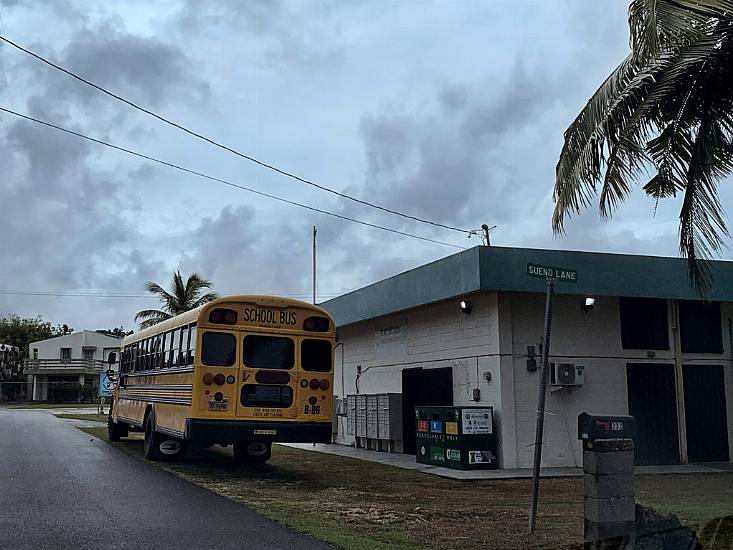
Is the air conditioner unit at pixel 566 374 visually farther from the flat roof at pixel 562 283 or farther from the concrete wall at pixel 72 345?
the concrete wall at pixel 72 345

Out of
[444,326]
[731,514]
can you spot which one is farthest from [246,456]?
[731,514]

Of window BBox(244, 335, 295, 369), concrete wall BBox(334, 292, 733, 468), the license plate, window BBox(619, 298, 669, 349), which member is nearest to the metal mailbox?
concrete wall BBox(334, 292, 733, 468)

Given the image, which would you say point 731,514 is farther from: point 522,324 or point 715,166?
point 522,324

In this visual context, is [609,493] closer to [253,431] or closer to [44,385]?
[253,431]

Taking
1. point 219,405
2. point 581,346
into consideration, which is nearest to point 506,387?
point 581,346

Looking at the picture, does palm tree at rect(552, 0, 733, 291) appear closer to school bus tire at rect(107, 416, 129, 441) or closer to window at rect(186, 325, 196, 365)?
Result: window at rect(186, 325, 196, 365)

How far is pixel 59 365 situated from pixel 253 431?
6541 cm

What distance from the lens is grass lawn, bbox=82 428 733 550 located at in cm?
898

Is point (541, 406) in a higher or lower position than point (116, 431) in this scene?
higher

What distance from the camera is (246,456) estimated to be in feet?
58.6

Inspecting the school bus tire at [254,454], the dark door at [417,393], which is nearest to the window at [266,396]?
the school bus tire at [254,454]

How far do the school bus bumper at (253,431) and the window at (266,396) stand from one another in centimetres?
34

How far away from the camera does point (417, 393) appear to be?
790 inches

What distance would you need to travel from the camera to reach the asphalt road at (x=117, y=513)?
330 inches
